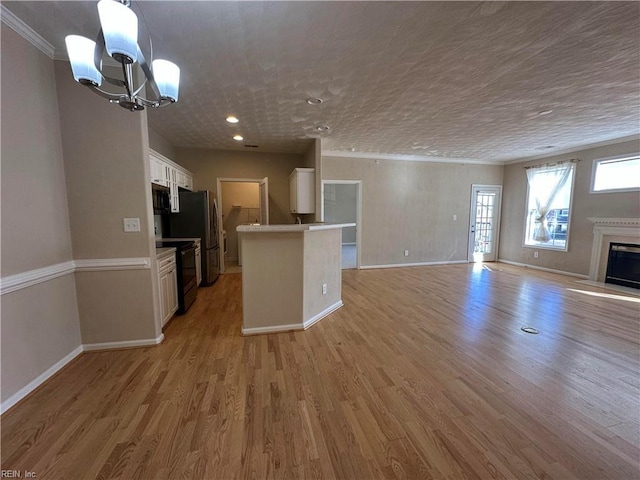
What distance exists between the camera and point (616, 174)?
16.0ft

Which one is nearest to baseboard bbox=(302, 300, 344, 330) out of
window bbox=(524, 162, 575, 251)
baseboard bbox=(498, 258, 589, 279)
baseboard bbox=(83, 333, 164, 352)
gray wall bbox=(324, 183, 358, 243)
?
baseboard bbox=(83, 333, 164, 352)

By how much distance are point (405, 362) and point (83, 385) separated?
2642mm

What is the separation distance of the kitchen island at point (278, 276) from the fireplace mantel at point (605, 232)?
18.2 feet

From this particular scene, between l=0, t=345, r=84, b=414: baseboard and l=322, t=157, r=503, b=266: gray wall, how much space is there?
5.02m

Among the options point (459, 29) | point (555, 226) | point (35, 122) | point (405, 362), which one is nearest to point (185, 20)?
point (35, 122)

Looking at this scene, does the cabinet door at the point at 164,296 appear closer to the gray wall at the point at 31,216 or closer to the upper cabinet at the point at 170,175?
the gray wall at the point at 31,216

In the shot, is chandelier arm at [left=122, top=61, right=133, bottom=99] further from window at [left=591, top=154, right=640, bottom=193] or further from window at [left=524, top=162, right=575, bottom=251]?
window at [left=524, top=162, right=575, bottom=251]

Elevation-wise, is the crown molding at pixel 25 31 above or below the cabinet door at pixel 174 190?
above

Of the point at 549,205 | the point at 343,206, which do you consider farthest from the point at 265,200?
the point at 549,205

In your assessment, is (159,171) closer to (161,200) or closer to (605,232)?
(161,200)

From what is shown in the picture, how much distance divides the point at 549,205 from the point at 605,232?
1.25m

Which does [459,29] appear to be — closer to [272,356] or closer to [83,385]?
[272,356]

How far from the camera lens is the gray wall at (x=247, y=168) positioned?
525cm

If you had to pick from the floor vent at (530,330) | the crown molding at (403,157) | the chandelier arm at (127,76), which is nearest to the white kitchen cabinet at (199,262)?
the chandelier arm at (127,76)
